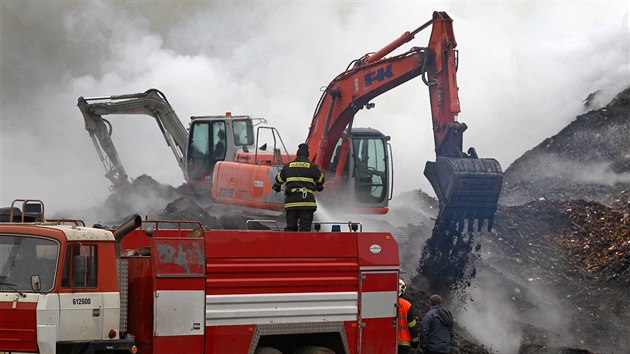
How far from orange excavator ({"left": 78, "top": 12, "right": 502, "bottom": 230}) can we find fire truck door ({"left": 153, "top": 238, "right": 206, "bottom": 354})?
7.05 m

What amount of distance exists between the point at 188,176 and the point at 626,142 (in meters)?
10.7

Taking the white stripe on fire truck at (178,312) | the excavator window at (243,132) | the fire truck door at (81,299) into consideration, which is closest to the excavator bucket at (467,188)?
the white stripe on fire truck at (178,312)

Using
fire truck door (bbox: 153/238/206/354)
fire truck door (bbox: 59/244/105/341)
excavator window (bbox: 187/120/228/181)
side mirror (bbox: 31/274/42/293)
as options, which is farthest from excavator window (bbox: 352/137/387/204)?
side mirror (bbox: 31/274/42/293)

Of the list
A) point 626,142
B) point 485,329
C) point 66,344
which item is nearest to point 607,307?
point 485,329

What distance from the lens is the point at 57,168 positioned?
107ft

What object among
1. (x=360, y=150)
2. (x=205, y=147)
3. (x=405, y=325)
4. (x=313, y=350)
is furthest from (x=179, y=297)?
(x=205, y=147)

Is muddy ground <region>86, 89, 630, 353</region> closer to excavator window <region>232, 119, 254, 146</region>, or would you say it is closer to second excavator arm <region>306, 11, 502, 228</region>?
second excavator arm <region>306, 11, 502, 228</region>

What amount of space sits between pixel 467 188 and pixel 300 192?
4.68 metres

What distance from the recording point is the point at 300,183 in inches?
527

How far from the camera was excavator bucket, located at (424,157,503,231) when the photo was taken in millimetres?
17141

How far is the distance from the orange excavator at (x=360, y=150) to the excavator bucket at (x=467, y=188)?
16 millimetres

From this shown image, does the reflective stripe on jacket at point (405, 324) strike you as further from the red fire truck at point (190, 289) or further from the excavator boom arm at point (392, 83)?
the excavator boom arm at point (392, 83)

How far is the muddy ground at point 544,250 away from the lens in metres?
17.6

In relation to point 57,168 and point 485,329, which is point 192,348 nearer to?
point 485,329
